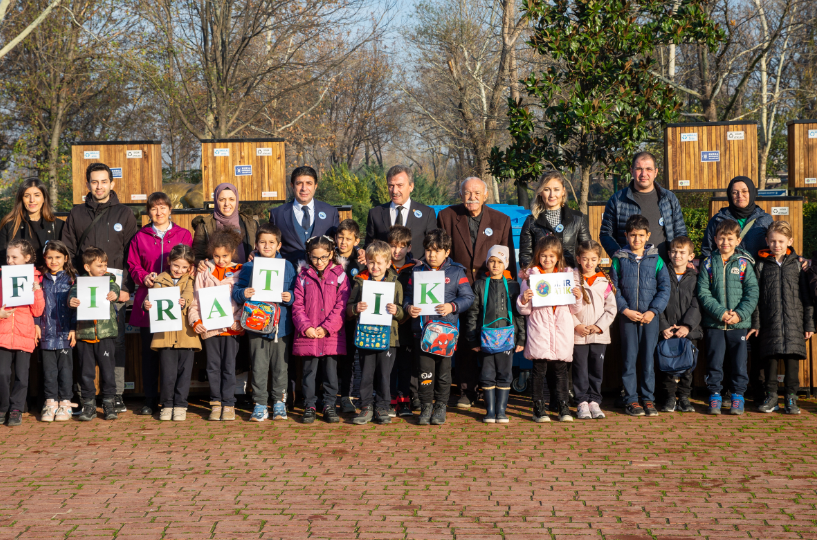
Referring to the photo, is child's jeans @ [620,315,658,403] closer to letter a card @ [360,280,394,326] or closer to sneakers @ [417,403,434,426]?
sneakers @ [417,403,434,426]

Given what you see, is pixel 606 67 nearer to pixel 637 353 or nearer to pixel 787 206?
pixel 787 206

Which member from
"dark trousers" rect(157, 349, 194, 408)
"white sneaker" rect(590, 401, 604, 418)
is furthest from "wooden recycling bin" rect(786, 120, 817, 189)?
"dark trousers" rect(157, 349, 194, 408)

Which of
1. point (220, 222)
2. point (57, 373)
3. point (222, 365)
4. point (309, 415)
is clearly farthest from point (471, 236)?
point (57, 373)

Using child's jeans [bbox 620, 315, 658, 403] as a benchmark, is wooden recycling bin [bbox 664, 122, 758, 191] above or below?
above

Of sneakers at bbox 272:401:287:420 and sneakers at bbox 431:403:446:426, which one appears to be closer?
sneakers at bbox 431:403:446:426

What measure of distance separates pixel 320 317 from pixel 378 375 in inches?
29.0

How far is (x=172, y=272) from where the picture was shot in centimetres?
701

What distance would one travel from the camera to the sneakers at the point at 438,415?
6777mm

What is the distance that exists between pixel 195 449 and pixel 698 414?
14.6 ft

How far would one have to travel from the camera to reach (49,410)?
23.1ft

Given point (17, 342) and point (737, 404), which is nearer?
point (17, 342)

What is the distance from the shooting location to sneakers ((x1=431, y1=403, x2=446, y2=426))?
6777mm

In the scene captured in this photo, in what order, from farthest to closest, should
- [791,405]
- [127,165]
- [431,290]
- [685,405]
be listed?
[127,165], [685,405], [791,405], [431,290]

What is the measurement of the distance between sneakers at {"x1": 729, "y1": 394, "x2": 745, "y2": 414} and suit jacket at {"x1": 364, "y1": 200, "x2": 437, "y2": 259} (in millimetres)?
3182
